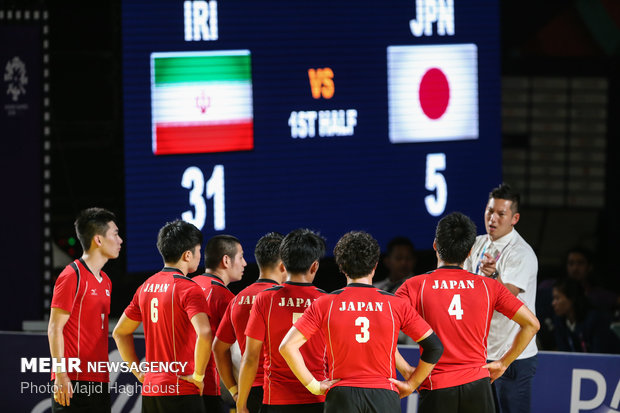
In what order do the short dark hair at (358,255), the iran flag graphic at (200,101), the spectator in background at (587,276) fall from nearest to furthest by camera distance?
the short dark hair at (358,255), the iran flag graphic at (200,101), the spectator in background at (587,276)

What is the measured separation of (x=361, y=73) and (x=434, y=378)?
13.7 feet

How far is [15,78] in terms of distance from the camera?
849 cm

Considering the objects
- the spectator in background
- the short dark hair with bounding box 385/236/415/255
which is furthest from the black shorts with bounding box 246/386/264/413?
the spectator in background

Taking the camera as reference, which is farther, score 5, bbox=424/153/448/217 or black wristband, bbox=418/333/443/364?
score 5, bbox=424/153/448/217

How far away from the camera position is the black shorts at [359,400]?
4816 millimetres

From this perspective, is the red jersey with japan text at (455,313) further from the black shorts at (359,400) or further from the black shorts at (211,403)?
the black shorts at (211,403)

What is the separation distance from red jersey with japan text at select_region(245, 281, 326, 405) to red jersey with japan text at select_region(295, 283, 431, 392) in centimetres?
31

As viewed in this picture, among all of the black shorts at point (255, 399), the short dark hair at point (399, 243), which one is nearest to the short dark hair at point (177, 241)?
the black shorts at point (255, 399)

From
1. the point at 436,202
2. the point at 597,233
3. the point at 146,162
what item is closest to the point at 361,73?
the point at 436,202

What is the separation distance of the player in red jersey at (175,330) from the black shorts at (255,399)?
32cm

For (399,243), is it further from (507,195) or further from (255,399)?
(255,399)

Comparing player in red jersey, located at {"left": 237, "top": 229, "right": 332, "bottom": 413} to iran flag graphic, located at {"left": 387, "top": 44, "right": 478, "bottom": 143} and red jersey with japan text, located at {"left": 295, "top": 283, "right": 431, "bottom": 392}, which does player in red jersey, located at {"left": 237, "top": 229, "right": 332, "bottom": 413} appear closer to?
red jersey with japan text, located at {"left": 295, "top": 283, "right": 431, "bottom": 392}

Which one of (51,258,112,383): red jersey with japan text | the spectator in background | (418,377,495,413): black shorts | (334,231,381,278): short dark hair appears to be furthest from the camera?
the spectator in background

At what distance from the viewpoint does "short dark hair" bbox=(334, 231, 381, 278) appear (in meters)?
4.90
